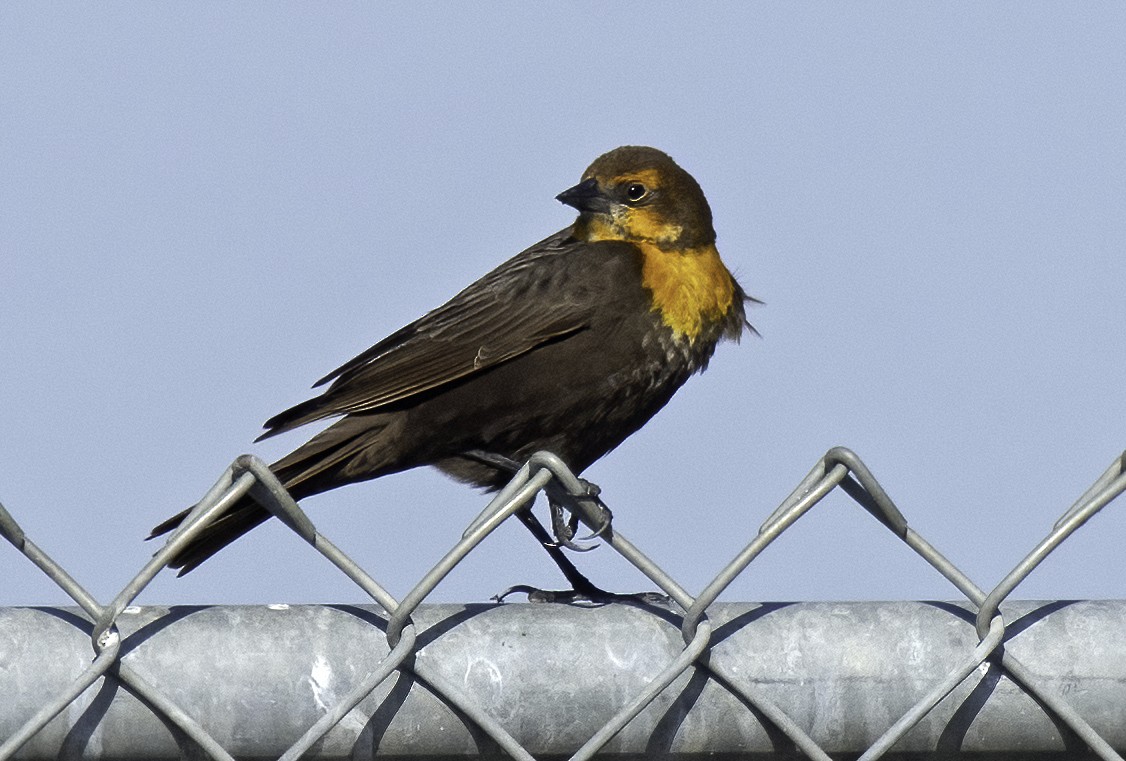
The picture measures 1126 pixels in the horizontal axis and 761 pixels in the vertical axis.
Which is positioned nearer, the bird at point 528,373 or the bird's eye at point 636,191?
the bird at point 528,373

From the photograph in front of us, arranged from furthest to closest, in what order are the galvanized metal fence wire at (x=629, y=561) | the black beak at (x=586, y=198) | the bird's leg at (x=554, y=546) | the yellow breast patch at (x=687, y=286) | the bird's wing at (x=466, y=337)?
1. the black beak at (x=586, y=198)
2. the yellow breast patch at (x=687, y=286)
3. the bird's wing at (x=466, y=337)
4. the bird's leg at (x=554, y=546)
5. the galvanized metal fence wire at (x=629, y=561)

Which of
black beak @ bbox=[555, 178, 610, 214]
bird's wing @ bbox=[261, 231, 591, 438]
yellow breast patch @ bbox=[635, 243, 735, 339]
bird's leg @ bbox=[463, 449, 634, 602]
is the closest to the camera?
bird's leg @ bbox=[463, 449, 634, 602]

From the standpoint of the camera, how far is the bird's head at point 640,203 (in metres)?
5.08

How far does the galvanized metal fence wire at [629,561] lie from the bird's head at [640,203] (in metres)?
3.23

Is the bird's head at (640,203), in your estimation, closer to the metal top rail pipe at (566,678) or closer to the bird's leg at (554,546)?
the bird's leg at (554,546)

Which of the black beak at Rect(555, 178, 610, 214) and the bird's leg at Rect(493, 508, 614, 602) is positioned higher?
the black beak at Rect(555, 178, 610, 214)

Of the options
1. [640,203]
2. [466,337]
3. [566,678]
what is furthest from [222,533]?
[566,678]

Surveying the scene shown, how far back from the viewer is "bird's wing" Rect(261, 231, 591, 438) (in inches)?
179

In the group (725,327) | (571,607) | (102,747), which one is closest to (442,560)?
(571,607)

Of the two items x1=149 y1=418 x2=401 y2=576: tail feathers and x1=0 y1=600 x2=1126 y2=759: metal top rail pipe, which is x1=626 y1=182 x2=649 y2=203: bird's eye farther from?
x1=0 y1=600 x2=1126 y2=759: metal top rail pipe

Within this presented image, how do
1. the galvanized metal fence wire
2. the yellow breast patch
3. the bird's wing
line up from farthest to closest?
the yellow breast patch, the bird's wing, the galvanized metal fence wire

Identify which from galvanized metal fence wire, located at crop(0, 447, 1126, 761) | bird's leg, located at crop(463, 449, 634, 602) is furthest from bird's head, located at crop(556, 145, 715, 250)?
galvanized metal fence wire, located at crop(0, 447, 1126, 761)

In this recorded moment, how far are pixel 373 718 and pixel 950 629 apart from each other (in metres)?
0.66

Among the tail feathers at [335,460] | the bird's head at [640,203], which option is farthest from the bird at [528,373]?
the bird's head at [640,203]
